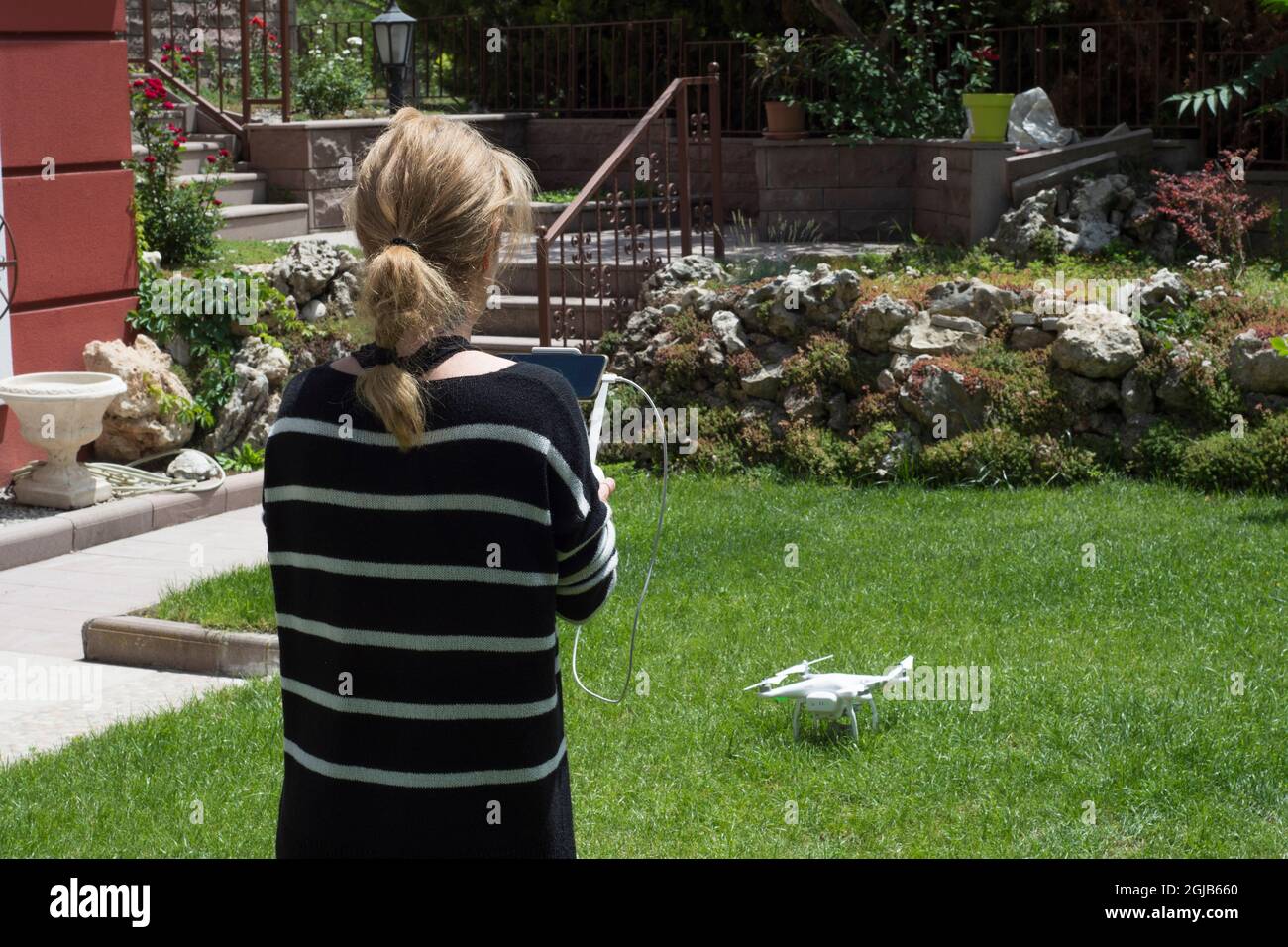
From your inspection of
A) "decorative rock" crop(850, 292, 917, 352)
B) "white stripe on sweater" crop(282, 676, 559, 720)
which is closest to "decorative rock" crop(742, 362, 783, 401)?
"decorative rock" crop(850, 292, 917, 352)

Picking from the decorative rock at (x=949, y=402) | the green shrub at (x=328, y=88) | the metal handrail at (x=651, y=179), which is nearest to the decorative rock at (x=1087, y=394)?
the decorative rock at (x=949, y=402)

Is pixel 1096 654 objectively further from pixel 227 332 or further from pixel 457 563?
pixel 227 332

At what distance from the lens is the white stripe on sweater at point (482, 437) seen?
2.16 meters

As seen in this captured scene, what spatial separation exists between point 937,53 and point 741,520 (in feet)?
27.6

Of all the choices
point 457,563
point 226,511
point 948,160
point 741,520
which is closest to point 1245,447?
point 741,520

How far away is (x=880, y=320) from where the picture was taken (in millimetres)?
Result: 9578

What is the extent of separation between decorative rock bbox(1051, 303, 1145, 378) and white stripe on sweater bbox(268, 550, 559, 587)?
24.2 ft

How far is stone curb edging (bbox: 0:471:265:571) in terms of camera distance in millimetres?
8055

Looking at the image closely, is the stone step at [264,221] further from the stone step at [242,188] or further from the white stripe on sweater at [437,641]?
the white stripe on sweater at [437,641]

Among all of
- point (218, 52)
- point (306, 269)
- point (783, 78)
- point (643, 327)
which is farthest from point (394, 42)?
point (643, 327)

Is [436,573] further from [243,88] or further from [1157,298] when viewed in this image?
[243,88]

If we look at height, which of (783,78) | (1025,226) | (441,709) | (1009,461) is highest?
(783,78)

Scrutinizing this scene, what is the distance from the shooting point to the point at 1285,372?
861 cm

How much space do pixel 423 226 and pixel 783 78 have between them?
12905 millimetres
